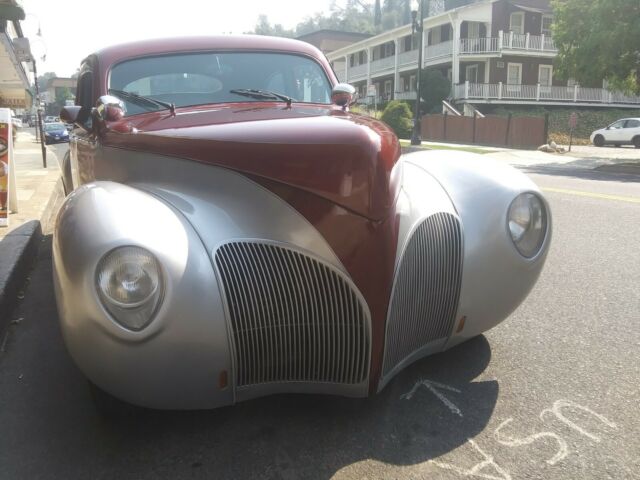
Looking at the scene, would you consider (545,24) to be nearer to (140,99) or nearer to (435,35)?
(435,35)

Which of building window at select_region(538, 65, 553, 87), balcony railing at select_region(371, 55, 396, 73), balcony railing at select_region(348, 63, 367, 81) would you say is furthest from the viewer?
balcony railing at select_region(348, 63, 367, 81)

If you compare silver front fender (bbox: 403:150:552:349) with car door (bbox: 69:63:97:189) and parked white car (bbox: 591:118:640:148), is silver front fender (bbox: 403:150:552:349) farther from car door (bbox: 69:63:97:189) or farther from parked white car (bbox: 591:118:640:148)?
parked white car (bbox: 591:118:640:148)

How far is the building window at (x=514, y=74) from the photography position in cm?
3709

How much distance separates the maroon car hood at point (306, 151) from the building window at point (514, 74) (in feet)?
123

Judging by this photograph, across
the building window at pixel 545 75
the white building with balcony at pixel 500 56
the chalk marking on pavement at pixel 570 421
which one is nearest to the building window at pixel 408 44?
the white building with balcony at pixel 500 56

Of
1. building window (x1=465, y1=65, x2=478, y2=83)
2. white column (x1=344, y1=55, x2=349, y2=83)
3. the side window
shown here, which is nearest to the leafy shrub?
A: building window (x1=465, y1=65, x2=478, y2=83)

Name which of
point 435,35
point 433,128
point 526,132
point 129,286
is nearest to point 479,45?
point 435,35

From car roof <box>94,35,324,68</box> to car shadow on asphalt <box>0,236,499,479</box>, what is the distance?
1.96 metres

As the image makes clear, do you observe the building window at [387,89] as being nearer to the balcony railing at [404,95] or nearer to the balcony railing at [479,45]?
the balcony railing at [404,95]

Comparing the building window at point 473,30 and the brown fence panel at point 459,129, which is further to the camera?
the building window at point 473,30

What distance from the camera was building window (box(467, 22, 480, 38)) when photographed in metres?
37.3

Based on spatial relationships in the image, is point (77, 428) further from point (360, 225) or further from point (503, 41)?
point (503, 41)

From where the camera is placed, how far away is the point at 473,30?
37.4m

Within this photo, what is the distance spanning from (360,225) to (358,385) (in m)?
0.65
